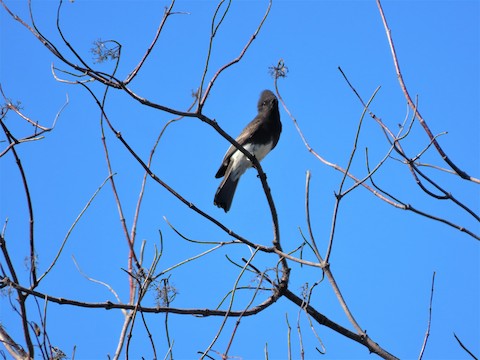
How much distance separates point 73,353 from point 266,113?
4.75 metres

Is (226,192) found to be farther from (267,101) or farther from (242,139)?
(267,101)

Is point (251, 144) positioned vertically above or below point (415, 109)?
above

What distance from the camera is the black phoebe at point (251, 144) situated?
22.0ft

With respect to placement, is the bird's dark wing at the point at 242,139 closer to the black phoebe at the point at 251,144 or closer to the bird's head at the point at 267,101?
the black phoebe at the point at 251,144

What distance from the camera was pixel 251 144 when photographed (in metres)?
7.03

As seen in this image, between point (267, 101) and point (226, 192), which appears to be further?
point (267, 101)

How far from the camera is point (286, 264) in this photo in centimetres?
363

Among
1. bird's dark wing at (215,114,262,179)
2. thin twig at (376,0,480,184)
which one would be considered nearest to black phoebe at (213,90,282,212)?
bird's dark wing at (215,114,262,179)

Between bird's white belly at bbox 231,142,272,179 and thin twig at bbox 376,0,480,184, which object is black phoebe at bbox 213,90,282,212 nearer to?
bird's white belly at bbox 231,142,272,179

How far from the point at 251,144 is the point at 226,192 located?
624mm

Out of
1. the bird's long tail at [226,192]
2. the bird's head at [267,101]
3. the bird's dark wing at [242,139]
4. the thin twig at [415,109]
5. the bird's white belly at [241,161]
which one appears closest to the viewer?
the thin twig at [415,109]

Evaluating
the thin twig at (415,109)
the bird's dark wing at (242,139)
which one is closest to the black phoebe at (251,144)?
the bird's dark wing at (242,139)

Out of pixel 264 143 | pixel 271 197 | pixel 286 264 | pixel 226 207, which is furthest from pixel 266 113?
pixel 286 264

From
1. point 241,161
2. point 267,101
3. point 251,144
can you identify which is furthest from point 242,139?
point 267,101
